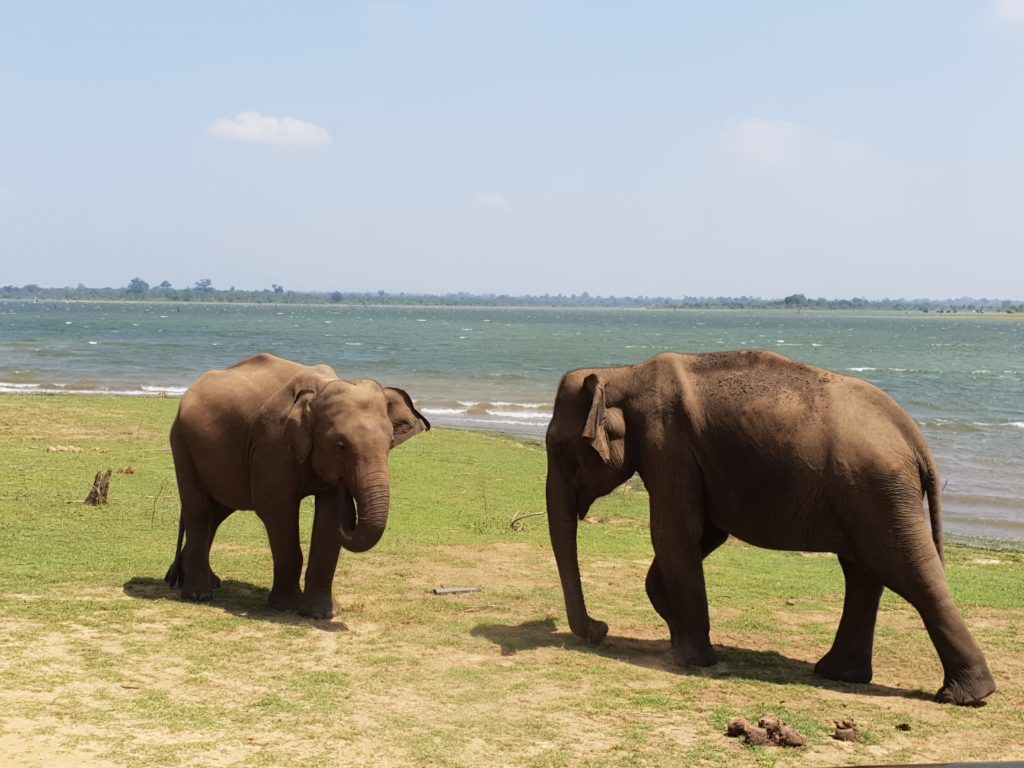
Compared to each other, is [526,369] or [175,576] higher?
[175,576]

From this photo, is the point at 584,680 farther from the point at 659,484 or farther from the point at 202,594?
the point at 202,594

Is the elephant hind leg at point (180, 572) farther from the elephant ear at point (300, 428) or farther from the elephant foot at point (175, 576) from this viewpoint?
the elephant ear at point (300, 428)

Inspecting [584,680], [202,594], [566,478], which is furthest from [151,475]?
[584,680]

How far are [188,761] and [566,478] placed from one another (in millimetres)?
4428

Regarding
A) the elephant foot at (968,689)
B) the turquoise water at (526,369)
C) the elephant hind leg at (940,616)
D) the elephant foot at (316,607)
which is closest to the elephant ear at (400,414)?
the elephant foot at (316,607)

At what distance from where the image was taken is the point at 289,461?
426 inches

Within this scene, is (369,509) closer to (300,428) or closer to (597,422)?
(300,428)

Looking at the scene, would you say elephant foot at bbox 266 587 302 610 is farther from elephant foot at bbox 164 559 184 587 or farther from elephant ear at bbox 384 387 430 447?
elephant ear at bbox 384 387 430 447

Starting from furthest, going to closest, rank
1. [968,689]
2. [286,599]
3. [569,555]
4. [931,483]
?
1. [286,599]
2. [569,555]
3. [931,483]
4. [968,689]

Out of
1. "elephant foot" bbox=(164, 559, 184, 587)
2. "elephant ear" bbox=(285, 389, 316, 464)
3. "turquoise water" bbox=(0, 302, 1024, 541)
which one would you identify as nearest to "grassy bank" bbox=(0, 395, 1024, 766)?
"elephant foot" bbox=(164, 559, 184, 587)

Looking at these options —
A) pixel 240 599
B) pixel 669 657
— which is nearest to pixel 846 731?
pixel 669 657

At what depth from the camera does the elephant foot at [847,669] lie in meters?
9.31

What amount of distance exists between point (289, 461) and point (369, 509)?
41.9 inches

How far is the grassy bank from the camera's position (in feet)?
24.2
